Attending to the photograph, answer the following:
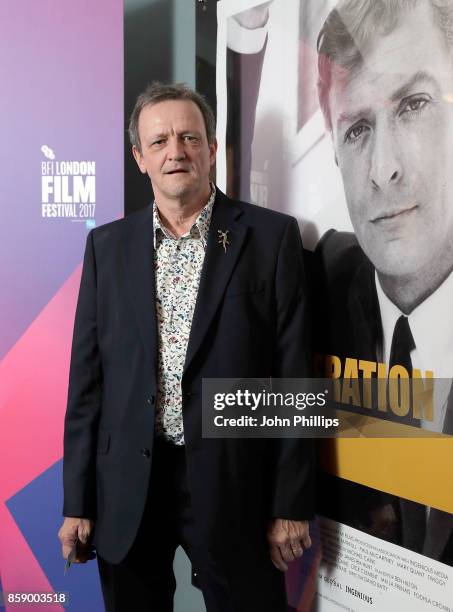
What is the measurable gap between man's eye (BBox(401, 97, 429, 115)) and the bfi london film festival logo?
1.04 m

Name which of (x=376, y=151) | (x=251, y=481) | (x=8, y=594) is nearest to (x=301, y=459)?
(x=251, y=481)

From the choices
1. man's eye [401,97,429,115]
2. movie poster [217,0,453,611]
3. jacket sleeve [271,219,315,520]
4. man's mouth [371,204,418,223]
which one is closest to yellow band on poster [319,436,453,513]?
movie poster [217,0,453,611]

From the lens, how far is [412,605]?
1525mm

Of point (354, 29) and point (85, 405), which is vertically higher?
point (354, 29)

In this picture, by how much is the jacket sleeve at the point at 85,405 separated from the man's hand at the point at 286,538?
503 mm

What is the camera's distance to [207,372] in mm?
1537

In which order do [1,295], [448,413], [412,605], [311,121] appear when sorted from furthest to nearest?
[1,295]
[311,121]
[412,605]
[448,413]

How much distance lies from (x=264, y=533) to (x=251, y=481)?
15cm

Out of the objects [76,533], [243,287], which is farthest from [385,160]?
[76,533]

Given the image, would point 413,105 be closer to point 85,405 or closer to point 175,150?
point 175,150

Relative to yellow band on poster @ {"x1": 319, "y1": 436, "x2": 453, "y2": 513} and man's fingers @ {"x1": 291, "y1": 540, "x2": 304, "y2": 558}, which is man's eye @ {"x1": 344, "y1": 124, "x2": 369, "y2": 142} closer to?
yellow band on poster @ {"x1": 319, "y1": 436, "x2": 453, "y2": 513}

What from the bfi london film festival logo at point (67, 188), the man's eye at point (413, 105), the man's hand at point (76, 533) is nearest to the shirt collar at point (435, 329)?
the man's eye at point (413, 105)

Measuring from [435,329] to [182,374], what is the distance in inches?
24.4

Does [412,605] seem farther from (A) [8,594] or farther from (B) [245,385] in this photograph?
(A) [8,594]
